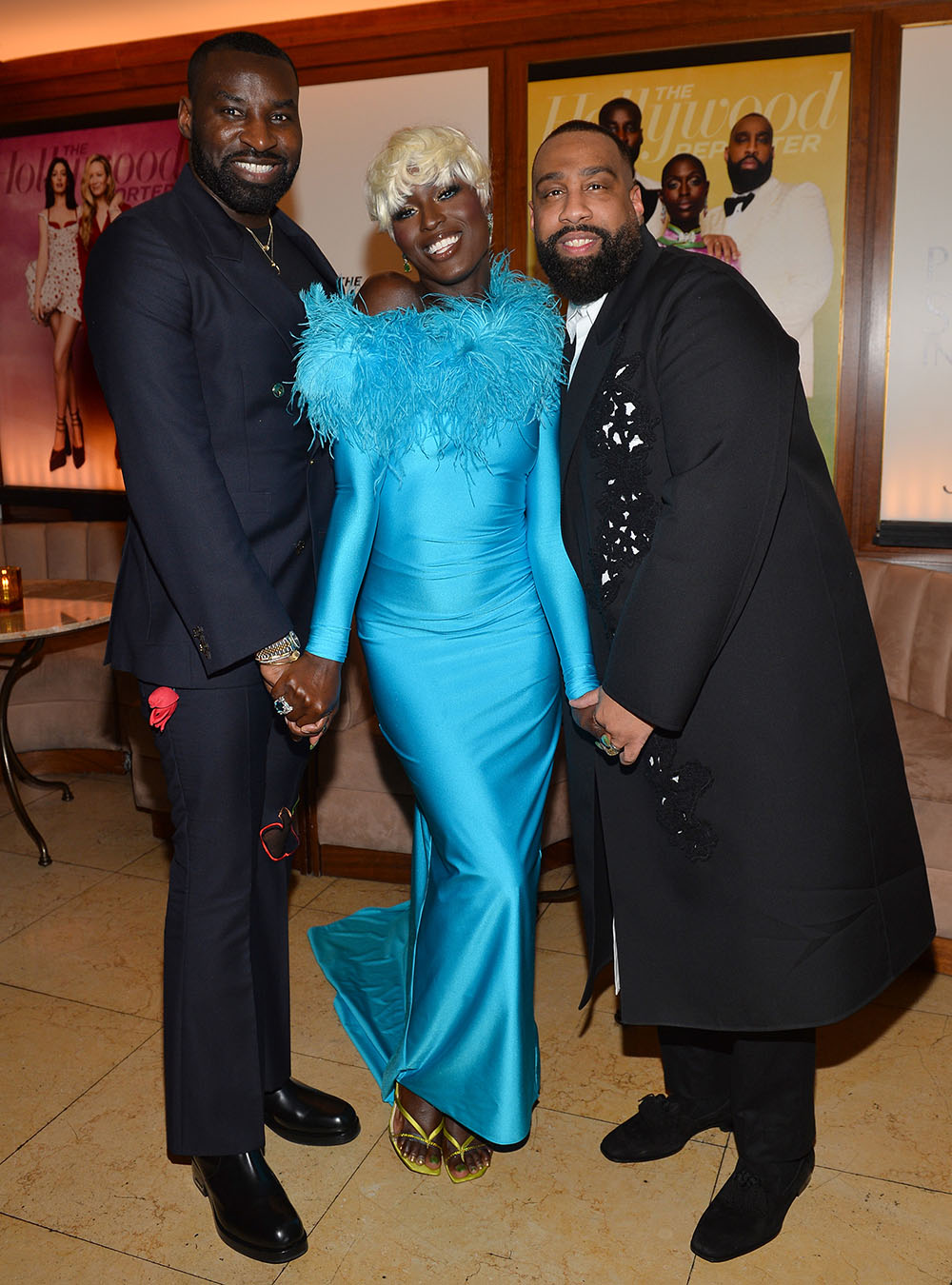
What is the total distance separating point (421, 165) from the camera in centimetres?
189

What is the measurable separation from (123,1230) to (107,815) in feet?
7.33

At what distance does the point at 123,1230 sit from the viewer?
6.53 feet

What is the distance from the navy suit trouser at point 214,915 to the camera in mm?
1890

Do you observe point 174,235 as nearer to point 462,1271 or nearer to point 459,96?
point 462,1271

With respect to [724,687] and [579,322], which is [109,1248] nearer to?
[724,687]

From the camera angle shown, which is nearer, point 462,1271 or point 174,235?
point 174,235

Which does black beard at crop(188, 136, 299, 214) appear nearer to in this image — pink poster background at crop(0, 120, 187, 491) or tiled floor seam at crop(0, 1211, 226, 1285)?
tiled floor seam at crop(0, 1211, 226, 1285)

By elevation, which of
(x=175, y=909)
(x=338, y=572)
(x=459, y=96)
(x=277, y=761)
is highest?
(x=459, y=96)

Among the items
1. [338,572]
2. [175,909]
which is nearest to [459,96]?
[338,572]

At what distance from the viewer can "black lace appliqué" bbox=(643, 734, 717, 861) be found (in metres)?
1.81

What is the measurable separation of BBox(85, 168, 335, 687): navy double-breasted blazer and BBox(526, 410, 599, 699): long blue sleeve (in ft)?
1.44

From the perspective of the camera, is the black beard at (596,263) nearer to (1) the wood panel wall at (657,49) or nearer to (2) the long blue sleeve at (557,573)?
→ (2) the long blue sleeve at (557,573)

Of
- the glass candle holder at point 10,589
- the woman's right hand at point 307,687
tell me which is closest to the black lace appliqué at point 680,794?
the woman's right hand at point 307,687

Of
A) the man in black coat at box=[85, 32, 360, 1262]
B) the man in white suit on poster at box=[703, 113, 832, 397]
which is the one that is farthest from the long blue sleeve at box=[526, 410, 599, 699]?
the man in white suit on poster at box=[703, 113, 832, 397]
